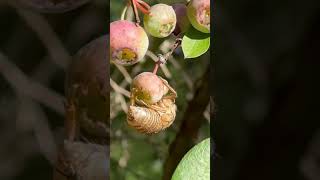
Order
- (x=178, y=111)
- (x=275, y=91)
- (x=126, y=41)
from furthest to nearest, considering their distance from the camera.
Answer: (x=178, y=111) < (x=126, y=41) < (x=275, y=91)

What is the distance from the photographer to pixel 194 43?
0.56 m

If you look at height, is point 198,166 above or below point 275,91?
below

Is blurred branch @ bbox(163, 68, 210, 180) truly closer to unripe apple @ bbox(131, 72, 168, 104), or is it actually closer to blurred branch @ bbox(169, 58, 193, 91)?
blurred branch @ bbox(169, 58, 193, 91)

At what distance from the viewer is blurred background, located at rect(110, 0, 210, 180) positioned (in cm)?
68

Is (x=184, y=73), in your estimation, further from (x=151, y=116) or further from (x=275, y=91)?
(x=275, y=91)

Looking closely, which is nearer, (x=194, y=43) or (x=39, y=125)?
(x=39, y=125)

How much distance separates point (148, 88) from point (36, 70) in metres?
0.14

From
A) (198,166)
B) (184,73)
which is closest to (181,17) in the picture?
(198,166)

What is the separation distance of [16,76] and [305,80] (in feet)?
0.68

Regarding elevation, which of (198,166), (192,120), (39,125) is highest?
(39,125)

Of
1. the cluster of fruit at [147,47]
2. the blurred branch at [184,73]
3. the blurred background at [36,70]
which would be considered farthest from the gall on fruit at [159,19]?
the blurred branch at [184,73]

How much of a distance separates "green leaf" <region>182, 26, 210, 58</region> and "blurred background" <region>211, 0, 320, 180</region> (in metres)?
0.15

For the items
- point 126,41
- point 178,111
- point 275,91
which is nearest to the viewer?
point 275,91

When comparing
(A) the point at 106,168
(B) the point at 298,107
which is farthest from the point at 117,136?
(B) the point at 298,107
